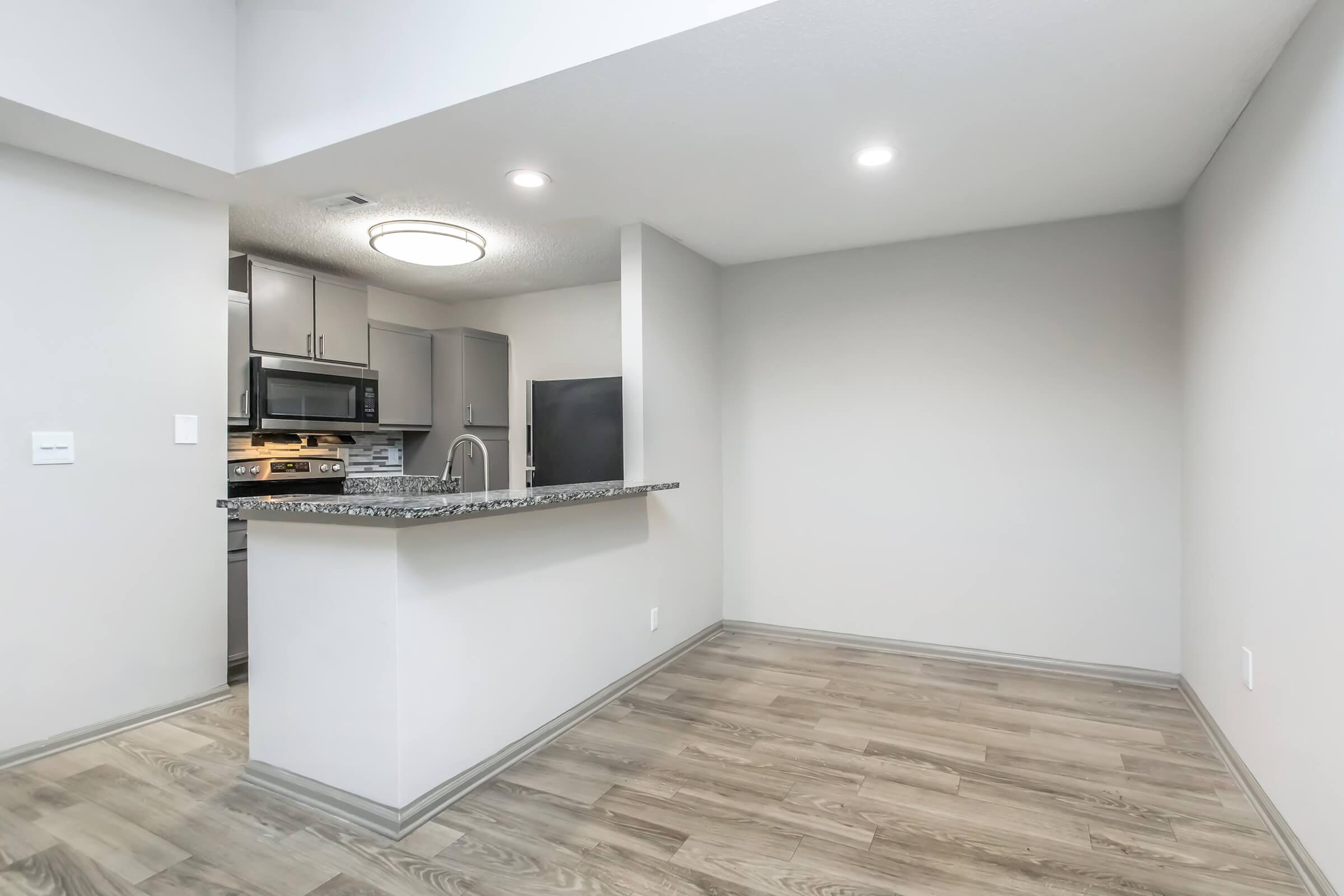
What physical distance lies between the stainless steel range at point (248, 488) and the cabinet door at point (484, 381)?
946 millimetres

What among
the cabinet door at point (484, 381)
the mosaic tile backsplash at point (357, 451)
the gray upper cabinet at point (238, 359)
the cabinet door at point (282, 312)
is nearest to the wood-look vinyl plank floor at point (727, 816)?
the gray upper cabinet at point (238, 359)

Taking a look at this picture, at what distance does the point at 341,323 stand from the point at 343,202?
1.25 meters

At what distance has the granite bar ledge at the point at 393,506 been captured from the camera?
2.01m

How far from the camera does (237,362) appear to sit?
3.64 metres

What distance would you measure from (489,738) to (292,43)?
9.04 ft

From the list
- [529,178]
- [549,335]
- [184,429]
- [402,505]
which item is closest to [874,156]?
[529,178]

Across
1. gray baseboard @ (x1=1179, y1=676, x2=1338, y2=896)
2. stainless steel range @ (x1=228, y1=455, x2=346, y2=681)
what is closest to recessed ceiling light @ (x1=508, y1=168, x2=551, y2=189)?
stainless steel range @ (x1=228, y1=455, x2=346, y2=681)

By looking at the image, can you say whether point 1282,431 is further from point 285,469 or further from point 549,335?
point 285,469

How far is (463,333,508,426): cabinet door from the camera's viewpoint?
4.97 m

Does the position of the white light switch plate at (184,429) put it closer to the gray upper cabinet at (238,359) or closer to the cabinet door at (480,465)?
the gray upper cabinet at (238,359)

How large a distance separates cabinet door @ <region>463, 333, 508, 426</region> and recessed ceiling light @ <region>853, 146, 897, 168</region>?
3.16 meters

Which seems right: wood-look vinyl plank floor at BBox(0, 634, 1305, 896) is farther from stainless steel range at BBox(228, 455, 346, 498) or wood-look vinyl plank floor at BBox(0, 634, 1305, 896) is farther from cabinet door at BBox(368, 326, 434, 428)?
cabinet door at BBox(368, 326, 434, 428)

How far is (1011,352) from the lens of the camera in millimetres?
3660

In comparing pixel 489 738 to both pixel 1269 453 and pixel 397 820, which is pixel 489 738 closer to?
pixel 397 820
